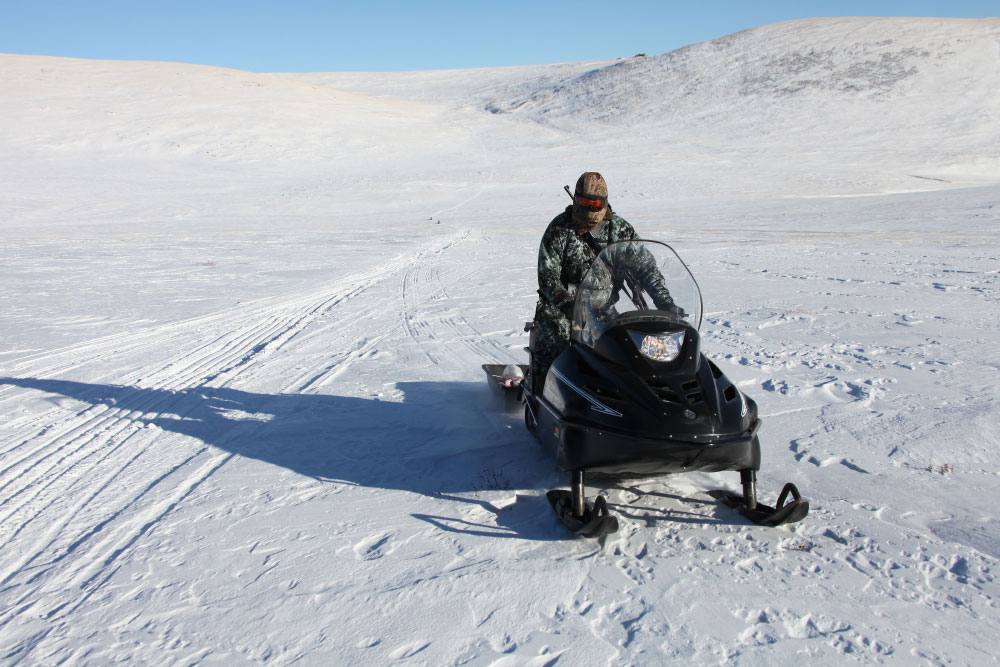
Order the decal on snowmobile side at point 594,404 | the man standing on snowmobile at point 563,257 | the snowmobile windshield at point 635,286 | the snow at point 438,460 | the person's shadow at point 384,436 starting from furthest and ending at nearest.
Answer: the man standing on snowmobile at point 563,257
the person's shadow at point 384,436
the snowmobile windshield at point 635,286
the decal on snowmobile side at point 594,404
the snow at point 438,460

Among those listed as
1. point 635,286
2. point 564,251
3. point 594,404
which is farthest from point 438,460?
point 635,286

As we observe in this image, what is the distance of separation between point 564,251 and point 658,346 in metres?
1.39

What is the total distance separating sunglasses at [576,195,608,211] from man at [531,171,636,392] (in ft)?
0.14

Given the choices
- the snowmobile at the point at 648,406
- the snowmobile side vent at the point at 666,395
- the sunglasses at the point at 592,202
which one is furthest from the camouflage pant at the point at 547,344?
the snowmobile side vent at the point at 666,395

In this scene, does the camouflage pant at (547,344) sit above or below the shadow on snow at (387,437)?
above

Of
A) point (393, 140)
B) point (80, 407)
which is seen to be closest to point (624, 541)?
point (80, 407)

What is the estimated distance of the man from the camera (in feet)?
16.4

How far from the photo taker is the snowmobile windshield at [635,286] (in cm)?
432

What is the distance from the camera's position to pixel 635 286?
4426mm

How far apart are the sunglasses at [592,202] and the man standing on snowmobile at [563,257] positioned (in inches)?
1.7

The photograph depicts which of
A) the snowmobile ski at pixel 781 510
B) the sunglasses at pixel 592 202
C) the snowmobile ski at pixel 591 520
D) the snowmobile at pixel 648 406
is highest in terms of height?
the sunglasses at pixel 592 202

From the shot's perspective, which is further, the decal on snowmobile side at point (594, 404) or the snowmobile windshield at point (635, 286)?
the snowmobile windshield at point (635, 286)

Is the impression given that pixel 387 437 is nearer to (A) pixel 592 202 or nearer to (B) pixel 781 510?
(A) pixel 592 202

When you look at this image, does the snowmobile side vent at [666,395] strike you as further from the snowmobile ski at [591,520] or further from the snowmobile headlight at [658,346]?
the snowmobile ski at [591,520]
